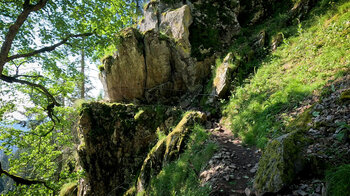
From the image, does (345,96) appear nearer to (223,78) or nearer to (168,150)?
(168,150)

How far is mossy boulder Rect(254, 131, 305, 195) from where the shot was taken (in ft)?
8.71

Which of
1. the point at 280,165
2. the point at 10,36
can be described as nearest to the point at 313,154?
the point at 280,165

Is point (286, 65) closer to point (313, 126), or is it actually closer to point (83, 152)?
point (313, 126)

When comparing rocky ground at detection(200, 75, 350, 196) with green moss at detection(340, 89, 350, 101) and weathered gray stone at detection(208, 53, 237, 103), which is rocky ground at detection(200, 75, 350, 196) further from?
weathered gray stone at detection(208, 53, 237, 103)

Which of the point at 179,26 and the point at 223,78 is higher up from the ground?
the point at 179,26

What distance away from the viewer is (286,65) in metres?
7.80

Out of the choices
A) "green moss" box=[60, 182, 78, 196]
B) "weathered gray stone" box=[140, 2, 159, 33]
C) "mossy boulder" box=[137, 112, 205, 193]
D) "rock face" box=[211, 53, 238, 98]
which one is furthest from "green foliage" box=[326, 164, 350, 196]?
"weathered gray stone" box=[140, 2, 159, 33]

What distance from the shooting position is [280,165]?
2.71m

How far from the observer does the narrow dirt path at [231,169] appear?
3670 mm

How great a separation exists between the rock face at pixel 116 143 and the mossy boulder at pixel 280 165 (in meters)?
6.55

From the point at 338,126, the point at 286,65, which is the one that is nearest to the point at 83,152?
the point at 338,126

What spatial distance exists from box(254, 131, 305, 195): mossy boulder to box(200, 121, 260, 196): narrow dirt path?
70 centimetres

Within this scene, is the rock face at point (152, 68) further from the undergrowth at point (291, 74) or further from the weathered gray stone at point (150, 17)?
the undergrowth at point (291, 74)

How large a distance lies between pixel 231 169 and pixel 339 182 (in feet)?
7.93
